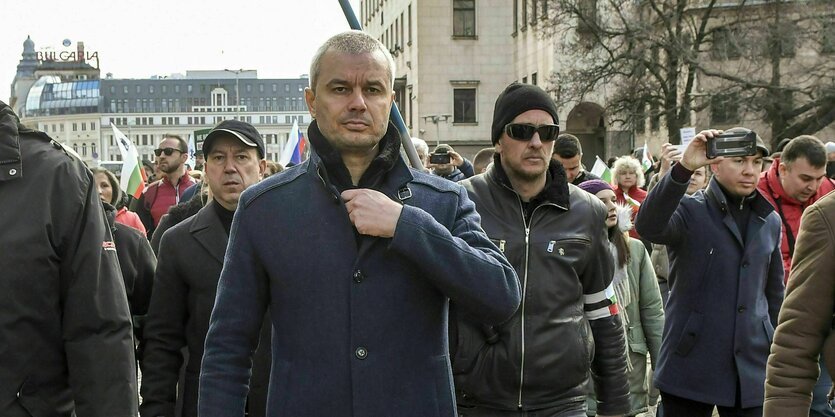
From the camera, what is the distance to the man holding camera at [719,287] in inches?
227

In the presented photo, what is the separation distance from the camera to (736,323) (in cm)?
580

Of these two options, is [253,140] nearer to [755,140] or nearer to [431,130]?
[755,140]

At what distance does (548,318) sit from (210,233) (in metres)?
1.59

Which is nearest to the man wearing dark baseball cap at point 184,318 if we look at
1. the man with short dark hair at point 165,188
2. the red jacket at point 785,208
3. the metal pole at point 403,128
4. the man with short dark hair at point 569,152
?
the metal pole at point 403,128

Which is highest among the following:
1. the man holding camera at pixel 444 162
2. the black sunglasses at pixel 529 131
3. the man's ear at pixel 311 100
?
the man's ear at pixel 311 100

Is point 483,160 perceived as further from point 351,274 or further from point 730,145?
point 351,274

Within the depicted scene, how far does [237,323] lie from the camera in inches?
120

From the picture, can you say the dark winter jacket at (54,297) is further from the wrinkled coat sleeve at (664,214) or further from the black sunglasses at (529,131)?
the wrinkled coat sleeve at (664,214)

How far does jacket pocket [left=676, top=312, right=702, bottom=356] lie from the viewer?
19.2 feet

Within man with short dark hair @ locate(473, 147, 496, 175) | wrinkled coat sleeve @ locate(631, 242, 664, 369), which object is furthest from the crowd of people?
man with short dark hair @ locate(473, 147, 496, 175)

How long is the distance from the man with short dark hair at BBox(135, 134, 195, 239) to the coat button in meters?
9.08

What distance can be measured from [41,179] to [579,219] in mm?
2169

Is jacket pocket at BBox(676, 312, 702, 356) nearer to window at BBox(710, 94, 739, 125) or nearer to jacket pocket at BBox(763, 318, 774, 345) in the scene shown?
jacket pocket at BBox(763, 318, 774, 345)

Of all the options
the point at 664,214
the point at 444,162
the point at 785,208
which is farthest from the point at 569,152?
the point at 444,162
